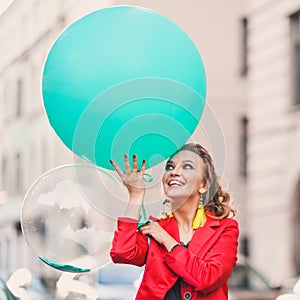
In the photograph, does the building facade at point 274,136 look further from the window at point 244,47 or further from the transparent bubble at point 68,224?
the transparent bubble at point 68,224

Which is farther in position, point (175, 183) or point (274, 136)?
point (274, 136)

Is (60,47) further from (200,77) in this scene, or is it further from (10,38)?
(10,38)

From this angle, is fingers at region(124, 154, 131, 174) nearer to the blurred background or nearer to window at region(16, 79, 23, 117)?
the blurred background

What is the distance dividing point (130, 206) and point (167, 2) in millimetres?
3647

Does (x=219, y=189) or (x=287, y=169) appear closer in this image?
(x=219, y=189)

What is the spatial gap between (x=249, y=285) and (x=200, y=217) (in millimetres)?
3043

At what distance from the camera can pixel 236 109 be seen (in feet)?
17.2

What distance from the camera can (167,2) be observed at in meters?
4.96

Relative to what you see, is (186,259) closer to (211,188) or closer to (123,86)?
(211,188)

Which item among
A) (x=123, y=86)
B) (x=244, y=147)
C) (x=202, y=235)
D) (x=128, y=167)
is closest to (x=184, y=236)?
(x=202, y=235)

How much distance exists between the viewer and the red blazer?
4.57 feet

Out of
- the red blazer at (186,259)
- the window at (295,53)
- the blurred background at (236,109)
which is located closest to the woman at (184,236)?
the red blazer at (186,259)

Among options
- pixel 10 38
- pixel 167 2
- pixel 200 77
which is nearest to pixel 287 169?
pixel 167 2

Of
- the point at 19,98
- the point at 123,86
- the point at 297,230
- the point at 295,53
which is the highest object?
the point at 295,53
